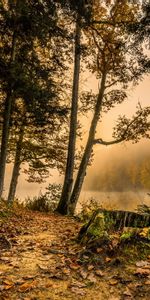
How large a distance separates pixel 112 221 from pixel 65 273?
2071 mm

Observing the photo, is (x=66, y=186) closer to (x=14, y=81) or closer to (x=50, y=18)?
(x=14, y=81)

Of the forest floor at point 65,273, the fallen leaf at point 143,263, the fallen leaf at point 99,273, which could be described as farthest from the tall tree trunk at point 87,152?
the fallen leaf at point 99,273

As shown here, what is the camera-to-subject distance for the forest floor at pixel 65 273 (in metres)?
3.80

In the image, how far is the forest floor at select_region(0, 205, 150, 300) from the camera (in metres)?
3.80

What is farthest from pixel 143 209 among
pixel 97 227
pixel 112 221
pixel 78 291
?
pixel 78 291

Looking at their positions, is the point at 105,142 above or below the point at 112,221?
above

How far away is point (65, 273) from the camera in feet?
14.4

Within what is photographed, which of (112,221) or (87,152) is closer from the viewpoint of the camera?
(112,221)

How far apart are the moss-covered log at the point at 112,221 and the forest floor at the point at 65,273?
390 mm

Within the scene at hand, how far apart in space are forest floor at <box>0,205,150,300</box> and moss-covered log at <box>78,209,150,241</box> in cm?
39

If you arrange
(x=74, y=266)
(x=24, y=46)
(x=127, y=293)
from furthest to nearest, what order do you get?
1. (x=24, y=46)
2. (x=74, y=266)
3. (x=127, y=293)

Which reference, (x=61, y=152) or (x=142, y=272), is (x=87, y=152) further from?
(x=142, y=272)

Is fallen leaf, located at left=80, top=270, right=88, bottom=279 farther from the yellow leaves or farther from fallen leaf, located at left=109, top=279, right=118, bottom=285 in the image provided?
the yellow leaves

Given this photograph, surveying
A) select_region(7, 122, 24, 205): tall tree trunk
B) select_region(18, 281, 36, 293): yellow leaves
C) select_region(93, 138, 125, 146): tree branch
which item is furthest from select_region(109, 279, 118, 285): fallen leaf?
select_region(7, 122, 24, 205): tall tree trunk
